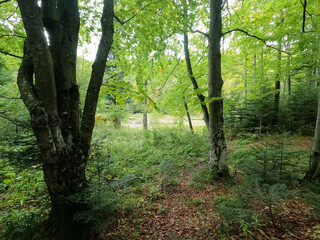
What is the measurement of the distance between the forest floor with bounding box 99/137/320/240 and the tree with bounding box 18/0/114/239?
89cm

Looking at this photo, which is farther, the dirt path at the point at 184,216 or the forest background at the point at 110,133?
the dirt path at the point at 184,216

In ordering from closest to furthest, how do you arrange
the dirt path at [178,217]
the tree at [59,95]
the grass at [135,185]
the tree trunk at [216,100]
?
the tree at [59,95]
the dirt path at [178,217]
the grass at [135,185]
the tree trunk at [216,100]

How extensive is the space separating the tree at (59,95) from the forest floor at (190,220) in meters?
0.89

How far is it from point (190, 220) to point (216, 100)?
116 inches

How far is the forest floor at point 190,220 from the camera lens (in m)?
2.11

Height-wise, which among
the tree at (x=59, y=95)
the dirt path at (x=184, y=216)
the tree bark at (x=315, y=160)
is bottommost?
the dirt path at (x=184, y=216)

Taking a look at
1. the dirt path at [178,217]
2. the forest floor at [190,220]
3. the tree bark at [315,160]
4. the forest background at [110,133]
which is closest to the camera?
the forest background at [110,133]

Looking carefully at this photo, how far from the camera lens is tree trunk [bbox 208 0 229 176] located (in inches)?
146

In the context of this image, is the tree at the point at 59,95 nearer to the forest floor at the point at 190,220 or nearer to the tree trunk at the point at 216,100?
the forest floor at the point at 190,220

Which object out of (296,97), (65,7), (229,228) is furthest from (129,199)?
(296,97)

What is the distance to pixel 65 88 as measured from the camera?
2176mm

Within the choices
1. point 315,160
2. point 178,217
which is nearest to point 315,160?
point 315,160

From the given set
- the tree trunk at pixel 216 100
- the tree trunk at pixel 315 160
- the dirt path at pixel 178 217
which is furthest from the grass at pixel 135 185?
the tree trunk at pixel 216 100

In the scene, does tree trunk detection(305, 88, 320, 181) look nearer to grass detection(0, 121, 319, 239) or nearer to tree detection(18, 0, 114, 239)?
grass detection(0, 121, 319, 239)
